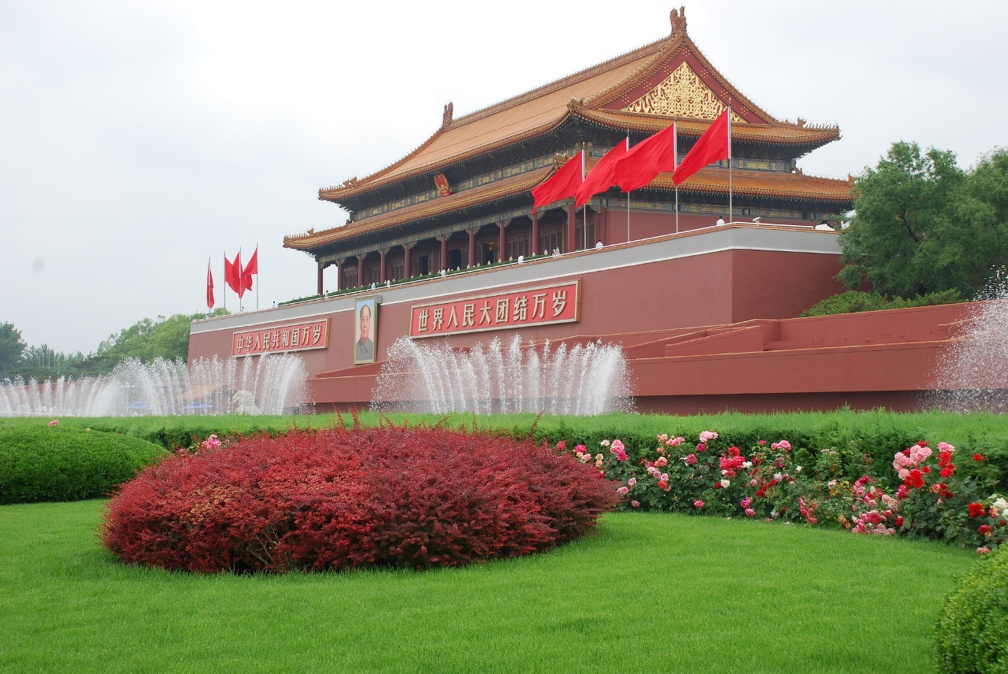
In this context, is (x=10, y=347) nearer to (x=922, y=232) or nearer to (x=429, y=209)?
(x=429, y=209)

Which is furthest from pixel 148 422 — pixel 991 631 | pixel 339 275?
pixel 339 275

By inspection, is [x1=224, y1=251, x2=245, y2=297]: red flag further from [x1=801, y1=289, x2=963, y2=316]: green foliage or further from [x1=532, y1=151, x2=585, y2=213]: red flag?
[x1=801, y1=289, x2=963, y2=316]: green foliage

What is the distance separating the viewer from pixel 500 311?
24625 millimetres

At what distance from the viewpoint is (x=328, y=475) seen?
6.57 metres

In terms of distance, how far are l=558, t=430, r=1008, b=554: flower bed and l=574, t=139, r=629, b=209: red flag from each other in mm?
12039

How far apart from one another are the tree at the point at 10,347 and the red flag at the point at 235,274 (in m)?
49.3

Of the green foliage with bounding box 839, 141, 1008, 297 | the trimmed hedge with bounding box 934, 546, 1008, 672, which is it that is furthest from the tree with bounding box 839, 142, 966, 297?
the trimmed hedge with bounding box 934, 546, 1008, 672

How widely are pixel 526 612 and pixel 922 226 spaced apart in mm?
15400

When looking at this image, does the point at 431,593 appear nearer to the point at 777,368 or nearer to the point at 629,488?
the point at 629,488

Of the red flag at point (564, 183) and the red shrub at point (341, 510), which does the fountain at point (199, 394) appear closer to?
the red flag at point (564, 183)

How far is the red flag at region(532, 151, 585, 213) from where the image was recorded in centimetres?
2166

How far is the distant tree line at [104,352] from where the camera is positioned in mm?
59938

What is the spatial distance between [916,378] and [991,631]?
1033 centimetres

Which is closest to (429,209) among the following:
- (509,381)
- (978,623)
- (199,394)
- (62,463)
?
(509,381)
